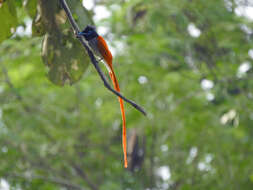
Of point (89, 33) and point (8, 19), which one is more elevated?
point (8, 19)

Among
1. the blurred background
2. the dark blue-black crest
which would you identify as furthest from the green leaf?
the blurred background

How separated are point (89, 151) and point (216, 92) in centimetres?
277

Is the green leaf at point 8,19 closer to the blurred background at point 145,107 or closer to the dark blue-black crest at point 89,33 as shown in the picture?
the dark blue-black crest at point 89,33

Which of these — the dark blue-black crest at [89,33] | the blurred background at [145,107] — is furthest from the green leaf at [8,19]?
the blurred background at [145,107]

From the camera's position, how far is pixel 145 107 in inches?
239

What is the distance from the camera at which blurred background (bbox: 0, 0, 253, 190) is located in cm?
585

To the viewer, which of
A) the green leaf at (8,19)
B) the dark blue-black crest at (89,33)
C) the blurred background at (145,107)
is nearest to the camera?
the green leaf at (8,19)

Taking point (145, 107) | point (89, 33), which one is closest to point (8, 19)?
point (89, 33)

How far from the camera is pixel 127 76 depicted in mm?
6102

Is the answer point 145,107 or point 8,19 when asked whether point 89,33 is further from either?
point 145,107

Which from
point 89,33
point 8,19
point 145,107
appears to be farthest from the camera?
point 145,107

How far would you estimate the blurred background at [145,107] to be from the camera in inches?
230

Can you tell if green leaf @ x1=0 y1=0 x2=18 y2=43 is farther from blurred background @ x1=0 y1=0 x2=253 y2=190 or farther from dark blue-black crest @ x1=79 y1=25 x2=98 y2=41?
blurred background @ x1=0 y1=0 x2=253 y2=190

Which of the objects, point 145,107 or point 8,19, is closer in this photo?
point 8,19
